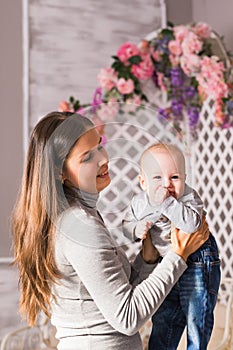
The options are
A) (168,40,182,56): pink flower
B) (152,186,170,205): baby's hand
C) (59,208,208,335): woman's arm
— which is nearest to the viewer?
(152,186,170,205): baby's hand

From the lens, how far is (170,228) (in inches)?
47.3

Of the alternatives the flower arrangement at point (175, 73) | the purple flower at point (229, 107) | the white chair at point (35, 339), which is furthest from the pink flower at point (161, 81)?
the white chair at point (35, 339)

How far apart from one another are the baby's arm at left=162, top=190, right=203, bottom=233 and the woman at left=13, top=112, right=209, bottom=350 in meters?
0.04

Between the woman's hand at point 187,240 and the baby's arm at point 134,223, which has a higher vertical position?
the baby's arm at point 134,223

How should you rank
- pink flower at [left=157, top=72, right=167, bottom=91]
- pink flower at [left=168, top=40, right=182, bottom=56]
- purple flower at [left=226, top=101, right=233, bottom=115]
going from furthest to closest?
pink flower at [left=157, top=72, right=167, bottom=91] → pink flower at [left=168, top=40, right=182, bottom=56] → purple flower at [left=226, top=101, right=233, bottom=115]

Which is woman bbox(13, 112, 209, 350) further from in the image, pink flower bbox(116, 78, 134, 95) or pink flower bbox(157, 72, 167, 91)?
pink flower bbox(157, 72, 167, 91)

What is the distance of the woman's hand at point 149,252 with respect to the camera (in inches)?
49.2

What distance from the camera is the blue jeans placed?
1.28 metres

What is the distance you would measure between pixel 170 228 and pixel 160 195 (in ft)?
0.37

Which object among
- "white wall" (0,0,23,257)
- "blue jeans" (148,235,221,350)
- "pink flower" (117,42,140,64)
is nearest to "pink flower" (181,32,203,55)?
"pink flower" (117,42,140,64)

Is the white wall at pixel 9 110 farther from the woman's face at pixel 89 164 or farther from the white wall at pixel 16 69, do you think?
the woman's face at pixel 89 164

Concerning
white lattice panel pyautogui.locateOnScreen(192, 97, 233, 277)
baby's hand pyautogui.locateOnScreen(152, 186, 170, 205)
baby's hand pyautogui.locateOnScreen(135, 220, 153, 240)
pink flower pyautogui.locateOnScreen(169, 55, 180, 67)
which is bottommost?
white lattice panel pyautogui.locateOnScreen(192, 97, 233, 277)

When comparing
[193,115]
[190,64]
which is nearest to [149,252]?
[190,64]

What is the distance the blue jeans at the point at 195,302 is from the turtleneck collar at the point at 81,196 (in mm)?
227
